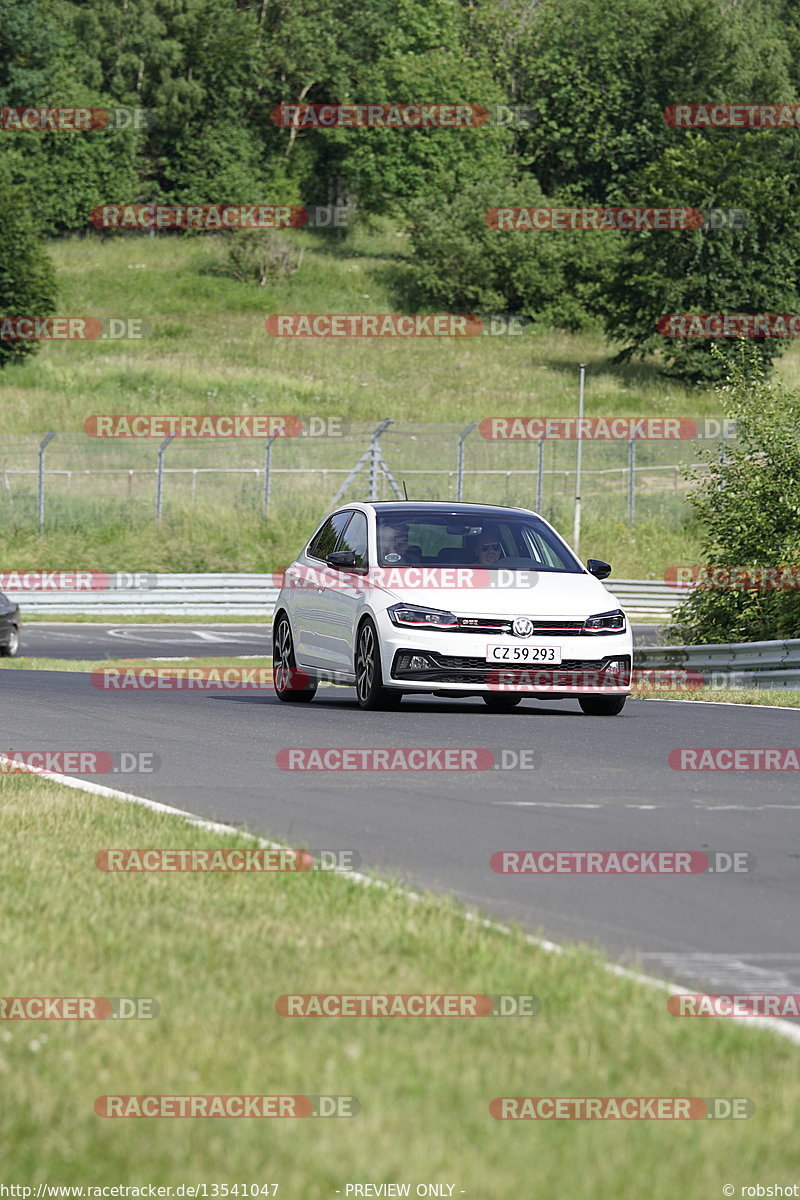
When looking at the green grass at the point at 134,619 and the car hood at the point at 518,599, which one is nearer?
the car hood at the point at 518,599

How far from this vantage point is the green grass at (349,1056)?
145 inches

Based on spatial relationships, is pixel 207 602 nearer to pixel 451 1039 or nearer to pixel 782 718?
pixel 782 718

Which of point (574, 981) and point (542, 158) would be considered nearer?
point (574, 981)

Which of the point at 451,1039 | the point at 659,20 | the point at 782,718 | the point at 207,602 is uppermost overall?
the point at 659,20

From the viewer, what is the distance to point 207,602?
1599 inches

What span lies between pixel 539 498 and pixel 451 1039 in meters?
38.2

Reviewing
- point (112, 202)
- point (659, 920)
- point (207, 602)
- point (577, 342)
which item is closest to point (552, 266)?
point (577, 342)

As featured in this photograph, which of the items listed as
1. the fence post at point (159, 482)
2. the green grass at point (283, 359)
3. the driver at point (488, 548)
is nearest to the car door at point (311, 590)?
the driver at point (488, 548)

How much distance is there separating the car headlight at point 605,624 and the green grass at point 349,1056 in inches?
326

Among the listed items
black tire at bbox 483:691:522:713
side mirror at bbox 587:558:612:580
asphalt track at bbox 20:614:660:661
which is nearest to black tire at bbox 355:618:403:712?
black tire at bbox 483:691:522:713

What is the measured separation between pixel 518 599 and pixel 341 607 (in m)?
1.69

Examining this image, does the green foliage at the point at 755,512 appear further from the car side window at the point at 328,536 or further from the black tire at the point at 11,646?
the black tire at the point at 11,646

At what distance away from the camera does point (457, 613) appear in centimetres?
1455

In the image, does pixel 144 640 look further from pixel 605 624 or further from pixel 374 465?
pixel 605 624
